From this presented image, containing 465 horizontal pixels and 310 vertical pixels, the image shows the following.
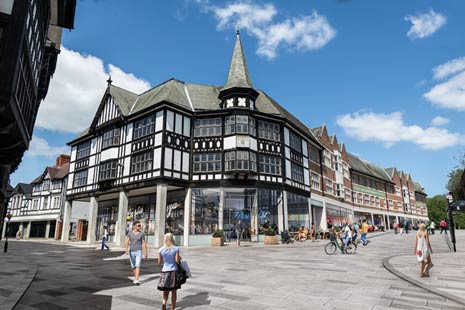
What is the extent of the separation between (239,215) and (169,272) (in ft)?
71.1

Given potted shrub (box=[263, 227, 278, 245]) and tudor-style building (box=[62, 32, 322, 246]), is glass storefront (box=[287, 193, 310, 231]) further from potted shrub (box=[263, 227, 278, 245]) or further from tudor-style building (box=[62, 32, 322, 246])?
potted shrub (box=[263, 227, 278, 245])

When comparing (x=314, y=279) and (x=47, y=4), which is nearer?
(x=314, y=279)

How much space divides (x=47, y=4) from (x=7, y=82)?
18.8ft

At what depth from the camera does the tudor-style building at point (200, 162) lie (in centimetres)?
2714

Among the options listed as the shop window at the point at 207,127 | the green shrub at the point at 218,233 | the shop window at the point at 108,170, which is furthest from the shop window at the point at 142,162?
the green shrub at the point at 218,233

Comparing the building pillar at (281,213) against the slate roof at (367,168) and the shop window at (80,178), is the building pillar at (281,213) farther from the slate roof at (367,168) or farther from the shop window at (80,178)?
the slate roof at (367,168)

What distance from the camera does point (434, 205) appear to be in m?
92.2

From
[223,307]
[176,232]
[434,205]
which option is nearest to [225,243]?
[176,232]

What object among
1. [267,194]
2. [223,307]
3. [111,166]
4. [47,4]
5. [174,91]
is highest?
[174,91]

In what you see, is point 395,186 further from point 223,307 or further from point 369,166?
point 223,307

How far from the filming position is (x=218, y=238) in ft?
80.9

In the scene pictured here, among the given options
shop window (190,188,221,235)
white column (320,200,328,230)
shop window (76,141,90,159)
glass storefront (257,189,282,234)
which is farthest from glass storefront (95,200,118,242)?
white column (320,200,328,230)

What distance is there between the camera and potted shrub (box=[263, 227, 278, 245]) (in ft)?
84.4

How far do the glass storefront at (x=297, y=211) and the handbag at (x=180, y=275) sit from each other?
81.4 feet
